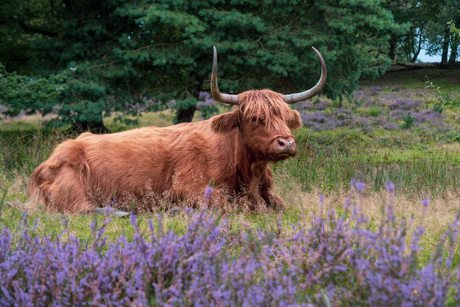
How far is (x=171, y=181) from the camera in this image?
5.45m

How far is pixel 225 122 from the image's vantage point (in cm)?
521

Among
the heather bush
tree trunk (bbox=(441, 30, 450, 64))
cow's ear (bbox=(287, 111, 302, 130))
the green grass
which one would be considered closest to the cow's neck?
the green grass

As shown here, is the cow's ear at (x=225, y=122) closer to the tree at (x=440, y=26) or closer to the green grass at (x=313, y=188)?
the green grass at (x=313, y=188)

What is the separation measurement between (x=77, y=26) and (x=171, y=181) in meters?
9.12

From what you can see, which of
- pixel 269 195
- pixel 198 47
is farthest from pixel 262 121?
pixel 198 47

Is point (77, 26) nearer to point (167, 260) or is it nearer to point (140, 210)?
point (140, 210)

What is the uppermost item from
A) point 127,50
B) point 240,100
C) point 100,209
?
point 127,50

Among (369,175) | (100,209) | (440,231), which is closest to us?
(440,231)

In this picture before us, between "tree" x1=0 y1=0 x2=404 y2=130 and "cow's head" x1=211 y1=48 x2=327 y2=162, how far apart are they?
5518mm

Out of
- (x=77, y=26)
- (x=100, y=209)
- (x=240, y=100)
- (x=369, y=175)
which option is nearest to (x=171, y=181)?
(x=100, y=209)

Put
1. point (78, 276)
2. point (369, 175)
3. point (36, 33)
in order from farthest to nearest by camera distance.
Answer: point (36, 33) → point (369, 175) → point (78, 276)

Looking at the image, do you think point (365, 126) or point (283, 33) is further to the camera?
point (365, 126)

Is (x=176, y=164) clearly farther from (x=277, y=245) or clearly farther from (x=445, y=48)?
(x=445, y=48)

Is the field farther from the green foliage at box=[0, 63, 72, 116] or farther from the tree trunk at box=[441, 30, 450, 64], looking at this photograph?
the tree trunk at box=[441, 30, 450, 64]
